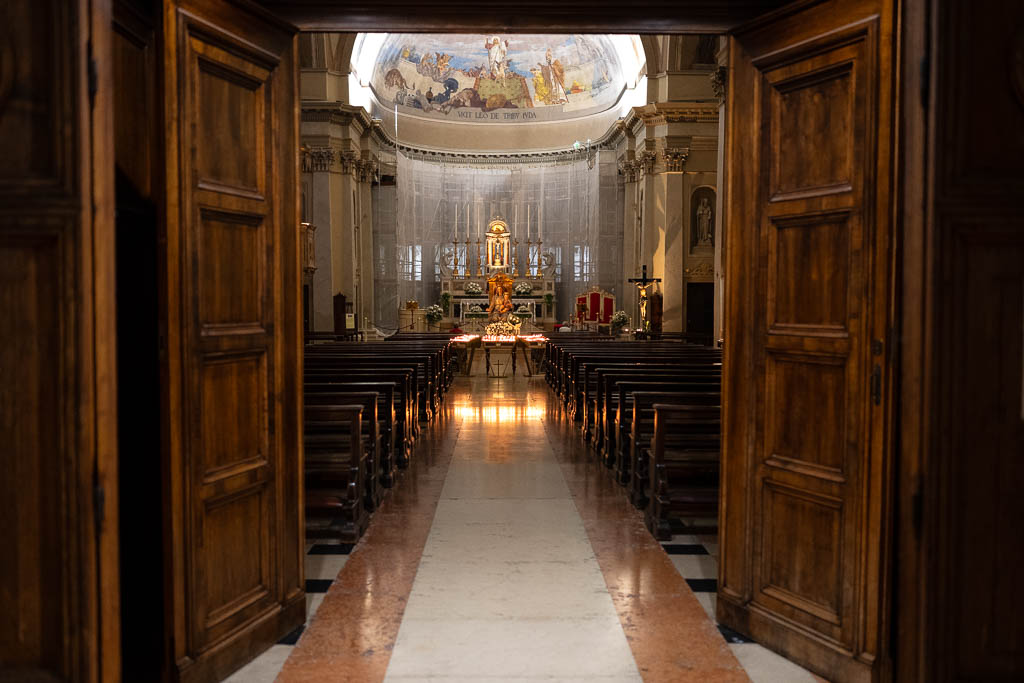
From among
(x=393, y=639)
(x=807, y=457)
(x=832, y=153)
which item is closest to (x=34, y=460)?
(x=393, y=639)

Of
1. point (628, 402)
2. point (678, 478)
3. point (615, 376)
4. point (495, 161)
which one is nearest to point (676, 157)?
point (495, 161)

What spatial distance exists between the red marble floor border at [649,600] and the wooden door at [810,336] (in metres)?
0.26

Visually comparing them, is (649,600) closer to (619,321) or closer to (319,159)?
(619,321)

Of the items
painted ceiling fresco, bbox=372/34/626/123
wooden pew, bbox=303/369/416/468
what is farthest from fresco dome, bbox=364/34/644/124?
wooden pew, bbox=303/369/416/468

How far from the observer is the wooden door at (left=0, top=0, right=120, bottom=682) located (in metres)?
2.58

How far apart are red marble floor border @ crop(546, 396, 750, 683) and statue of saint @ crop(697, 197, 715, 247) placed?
14103 millimetres

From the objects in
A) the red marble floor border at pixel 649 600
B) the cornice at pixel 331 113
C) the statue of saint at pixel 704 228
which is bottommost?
the red marble floor border at pixel 649 600

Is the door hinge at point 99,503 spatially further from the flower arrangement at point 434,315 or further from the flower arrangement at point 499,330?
the flower arrangement at point 434,315

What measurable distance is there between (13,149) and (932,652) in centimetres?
352

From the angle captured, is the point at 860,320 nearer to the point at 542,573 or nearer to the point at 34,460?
the point at 542,573

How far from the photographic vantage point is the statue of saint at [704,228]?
20.5 m

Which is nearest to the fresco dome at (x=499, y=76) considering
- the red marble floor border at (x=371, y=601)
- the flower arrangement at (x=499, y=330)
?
the flower arrangement at (x=499, y=330)

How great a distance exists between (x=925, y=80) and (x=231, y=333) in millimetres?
2879

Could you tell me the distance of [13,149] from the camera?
2611 mm
